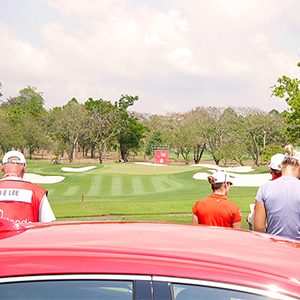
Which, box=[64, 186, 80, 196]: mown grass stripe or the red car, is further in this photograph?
box=[64, 186, 80, 196]: mown grass stripe

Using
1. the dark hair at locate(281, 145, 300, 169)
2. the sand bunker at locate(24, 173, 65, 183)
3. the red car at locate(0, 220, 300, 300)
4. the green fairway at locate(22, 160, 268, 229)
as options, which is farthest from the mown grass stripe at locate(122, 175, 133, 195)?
the red car at locate(0, 220, 300, 300)

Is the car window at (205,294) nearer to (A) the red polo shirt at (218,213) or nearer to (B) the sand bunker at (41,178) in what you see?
(A) the red polo shirt at (218,213)

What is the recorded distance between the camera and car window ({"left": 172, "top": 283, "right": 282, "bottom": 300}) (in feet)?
4.70

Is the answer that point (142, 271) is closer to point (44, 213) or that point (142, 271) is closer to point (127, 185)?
point (44, 213)

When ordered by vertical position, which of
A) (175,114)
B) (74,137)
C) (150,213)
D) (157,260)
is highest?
(175,114)

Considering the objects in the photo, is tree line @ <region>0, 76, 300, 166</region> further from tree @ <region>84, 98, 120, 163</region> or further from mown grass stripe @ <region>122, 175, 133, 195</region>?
mown grass stripe @ <region>122, 175, 133, 195</region>

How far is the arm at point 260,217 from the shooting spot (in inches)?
151

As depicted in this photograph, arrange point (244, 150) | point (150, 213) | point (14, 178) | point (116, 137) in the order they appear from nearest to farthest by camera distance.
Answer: point (14, 178)
point (150, 213)
point (244, 150)
point (116, 137)

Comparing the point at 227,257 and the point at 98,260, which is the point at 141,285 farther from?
the point at 227,257

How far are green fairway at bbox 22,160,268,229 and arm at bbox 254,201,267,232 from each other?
22.8ft

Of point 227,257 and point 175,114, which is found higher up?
point 175,114

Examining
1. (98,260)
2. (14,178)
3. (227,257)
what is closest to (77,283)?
(98,260)

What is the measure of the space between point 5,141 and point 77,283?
2026 inches

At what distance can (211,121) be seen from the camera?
52.4 m
